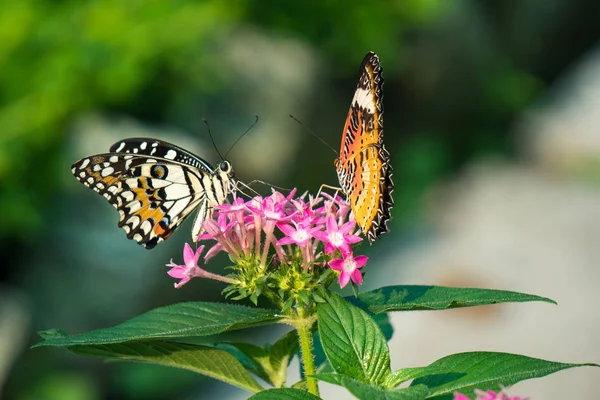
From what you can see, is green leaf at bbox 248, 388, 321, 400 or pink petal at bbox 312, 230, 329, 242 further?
pink petal at bbox 312, 230, 329, 242

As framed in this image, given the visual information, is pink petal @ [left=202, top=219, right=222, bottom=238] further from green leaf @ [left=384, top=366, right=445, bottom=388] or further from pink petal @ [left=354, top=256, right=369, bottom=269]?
green leaf @ [left=384, top=366, right=445, bottom=388]

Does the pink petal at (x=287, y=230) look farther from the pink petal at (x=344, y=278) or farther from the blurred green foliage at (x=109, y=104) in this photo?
the blurred green foliage at (x=109, y=104)

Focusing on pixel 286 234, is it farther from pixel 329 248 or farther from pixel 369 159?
pixel 369 159

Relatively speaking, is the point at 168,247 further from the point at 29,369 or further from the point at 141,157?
the point at 141,157

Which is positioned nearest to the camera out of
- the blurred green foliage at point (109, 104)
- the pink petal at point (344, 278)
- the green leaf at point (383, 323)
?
the pink petal at point (344, 278)

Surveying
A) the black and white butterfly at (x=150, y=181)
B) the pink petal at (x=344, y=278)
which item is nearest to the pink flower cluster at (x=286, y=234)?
the pink petal at (x=344, y=278)

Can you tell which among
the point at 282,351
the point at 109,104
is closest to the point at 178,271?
the point at 282,351

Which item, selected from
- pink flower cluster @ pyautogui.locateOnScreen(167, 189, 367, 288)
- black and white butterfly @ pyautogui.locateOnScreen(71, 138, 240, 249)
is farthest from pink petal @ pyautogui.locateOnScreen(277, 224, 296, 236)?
black and white butterfly @ pyautogui.locateOnScreen(71, 138, 240, 249)
